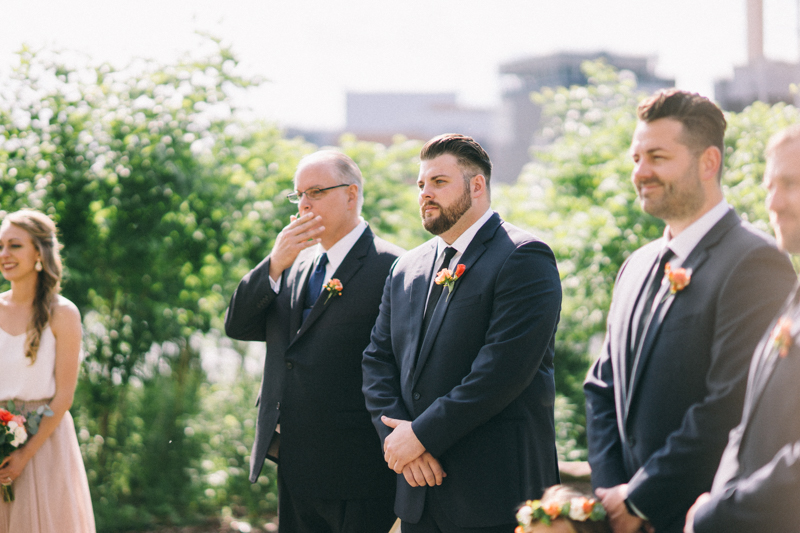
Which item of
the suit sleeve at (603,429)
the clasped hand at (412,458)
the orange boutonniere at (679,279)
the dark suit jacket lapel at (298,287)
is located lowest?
the clasped hand at (412,458)

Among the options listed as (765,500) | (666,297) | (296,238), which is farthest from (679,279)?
(296,238)

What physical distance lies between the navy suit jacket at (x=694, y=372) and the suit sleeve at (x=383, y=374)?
937 millimetres

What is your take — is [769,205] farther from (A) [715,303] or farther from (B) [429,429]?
(B) [429,429]

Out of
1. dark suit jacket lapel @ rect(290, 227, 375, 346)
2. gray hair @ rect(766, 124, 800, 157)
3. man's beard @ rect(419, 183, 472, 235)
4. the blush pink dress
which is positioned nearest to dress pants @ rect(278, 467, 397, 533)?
dark suit jacket lapel @ rect(290, 227, 375, 346)

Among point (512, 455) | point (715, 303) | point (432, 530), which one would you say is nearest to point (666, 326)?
point (715, 303)

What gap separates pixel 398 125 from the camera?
7388 centimetres

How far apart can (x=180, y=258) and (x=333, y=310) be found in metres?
2.55

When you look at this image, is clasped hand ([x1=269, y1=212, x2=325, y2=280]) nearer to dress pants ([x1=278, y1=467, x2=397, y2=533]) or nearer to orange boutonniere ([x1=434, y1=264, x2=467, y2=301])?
orange boutonniere ([x1=434, y1=264, x2=467, y2=301])

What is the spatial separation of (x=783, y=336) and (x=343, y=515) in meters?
2.29

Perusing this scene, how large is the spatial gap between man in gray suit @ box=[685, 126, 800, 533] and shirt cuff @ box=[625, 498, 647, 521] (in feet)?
0.65

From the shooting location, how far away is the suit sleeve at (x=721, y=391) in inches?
80.8

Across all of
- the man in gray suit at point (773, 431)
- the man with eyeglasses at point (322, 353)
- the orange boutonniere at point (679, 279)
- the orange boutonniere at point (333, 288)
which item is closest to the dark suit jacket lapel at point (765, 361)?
the man in gray suit at point (773, 431)

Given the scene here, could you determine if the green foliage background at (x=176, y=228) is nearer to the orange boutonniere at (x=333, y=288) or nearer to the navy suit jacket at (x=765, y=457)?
the orange boutonniere at (x=333, y=288)

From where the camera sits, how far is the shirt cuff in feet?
6.94
